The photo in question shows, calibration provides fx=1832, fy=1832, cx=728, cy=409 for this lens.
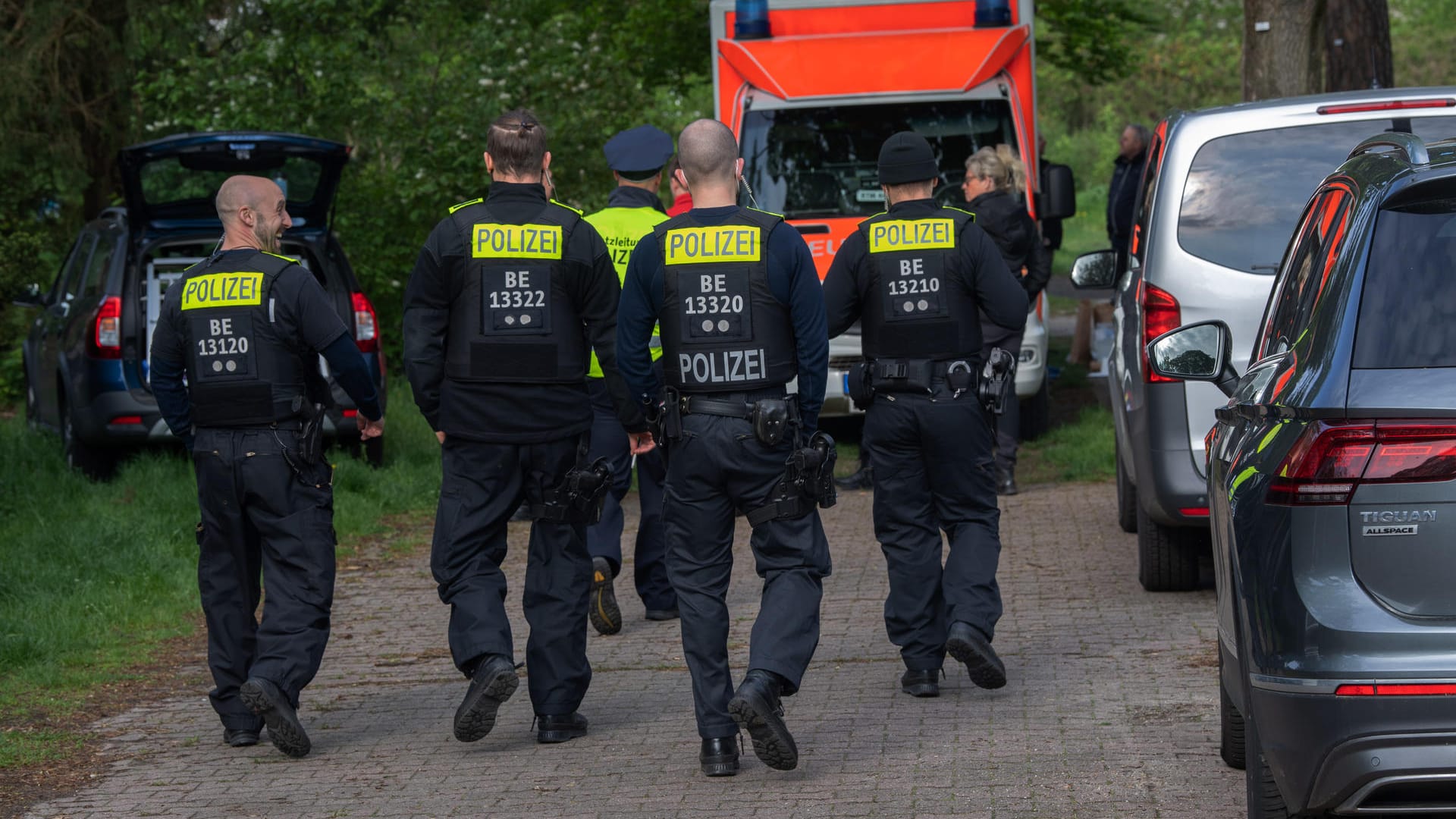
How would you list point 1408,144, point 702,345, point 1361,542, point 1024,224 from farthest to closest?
1. point 1024,224
2. point 702,345
3. point 1408,144
4. point 1361,542

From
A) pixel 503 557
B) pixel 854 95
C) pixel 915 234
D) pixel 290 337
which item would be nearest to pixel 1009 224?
pixel 854 95

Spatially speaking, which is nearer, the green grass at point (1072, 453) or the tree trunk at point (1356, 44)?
the green grass at point (1072, 453)

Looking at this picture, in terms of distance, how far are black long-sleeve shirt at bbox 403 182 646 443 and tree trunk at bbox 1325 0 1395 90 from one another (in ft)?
28.7

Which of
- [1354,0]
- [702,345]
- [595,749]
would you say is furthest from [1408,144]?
[1354,0]

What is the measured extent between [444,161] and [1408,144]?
39.8 feet

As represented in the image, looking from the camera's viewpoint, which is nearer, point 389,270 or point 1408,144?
point 1408,144

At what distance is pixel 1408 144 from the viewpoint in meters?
3.89

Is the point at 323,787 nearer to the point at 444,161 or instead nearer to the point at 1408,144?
the point at 1408,144

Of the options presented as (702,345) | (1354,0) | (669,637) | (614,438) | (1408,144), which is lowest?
(669,637)

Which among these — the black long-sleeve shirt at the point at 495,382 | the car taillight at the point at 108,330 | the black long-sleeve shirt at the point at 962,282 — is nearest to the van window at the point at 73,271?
the car taillight at the point at 108,330

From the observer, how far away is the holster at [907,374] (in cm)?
617

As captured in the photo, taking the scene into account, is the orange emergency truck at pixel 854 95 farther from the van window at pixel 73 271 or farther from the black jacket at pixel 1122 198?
the van window at pixel 73 271

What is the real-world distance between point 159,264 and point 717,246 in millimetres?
6534

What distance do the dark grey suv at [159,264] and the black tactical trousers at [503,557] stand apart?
15.6 feet
